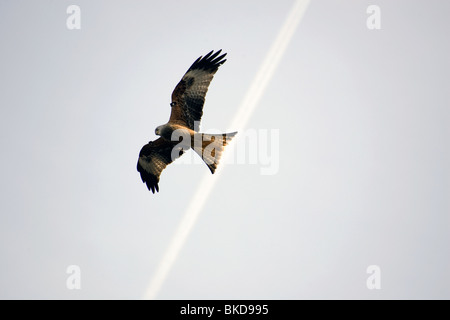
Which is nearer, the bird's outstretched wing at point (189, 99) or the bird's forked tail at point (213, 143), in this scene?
the bird's forked tail at point (213, 143)

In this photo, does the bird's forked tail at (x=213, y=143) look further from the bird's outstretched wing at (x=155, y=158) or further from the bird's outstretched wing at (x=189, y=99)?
the bird's outstretched wing at (x=155, y=158)

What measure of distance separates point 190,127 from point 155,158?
57.8 inches

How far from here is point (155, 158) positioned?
9.44 m

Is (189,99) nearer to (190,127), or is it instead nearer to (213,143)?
(190,127)

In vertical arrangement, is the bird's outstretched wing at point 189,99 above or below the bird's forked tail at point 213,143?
above

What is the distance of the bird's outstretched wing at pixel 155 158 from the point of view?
9.09 meters

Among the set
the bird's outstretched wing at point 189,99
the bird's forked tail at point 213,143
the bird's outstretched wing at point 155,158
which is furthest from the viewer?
Answer: the bird's outstretched wing at point 155,158

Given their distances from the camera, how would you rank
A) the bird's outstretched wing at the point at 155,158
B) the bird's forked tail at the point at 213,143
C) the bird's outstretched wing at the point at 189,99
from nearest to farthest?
the bird's forked tail at the point at 213,143, the bird's outstretched wing at the point at 189,99, the bird's outstretched wing at the point at 155,158

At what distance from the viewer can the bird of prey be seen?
26.6 feet

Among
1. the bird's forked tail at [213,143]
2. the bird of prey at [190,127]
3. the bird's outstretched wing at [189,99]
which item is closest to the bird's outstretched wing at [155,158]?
the bird of prey at [190,127]
